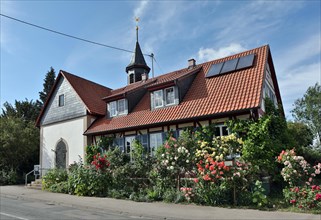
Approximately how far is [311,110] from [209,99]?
113 ft

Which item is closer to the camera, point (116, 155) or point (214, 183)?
point (214, 183)

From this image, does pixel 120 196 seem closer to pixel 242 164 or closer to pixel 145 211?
pixel 145 211

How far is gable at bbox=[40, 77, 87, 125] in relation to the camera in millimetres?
21969

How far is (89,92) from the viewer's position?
23.9m

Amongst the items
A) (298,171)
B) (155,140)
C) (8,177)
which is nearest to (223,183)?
(298,171)

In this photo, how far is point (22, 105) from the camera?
35.1 metres

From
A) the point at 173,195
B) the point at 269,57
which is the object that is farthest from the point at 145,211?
the point at 269,57

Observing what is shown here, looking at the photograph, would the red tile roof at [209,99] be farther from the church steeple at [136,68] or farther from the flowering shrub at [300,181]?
the church steeple at [136,68]

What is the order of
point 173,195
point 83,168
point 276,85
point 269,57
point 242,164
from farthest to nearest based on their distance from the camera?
point 276,85 < point 269,57 < point 83,168 < point 173,195 < point 242,164

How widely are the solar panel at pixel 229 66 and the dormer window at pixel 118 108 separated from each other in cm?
742

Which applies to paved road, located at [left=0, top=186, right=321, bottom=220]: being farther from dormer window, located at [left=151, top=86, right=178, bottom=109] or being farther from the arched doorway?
the arched doorway

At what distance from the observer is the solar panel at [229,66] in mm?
17312

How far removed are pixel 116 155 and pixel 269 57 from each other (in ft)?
39.0

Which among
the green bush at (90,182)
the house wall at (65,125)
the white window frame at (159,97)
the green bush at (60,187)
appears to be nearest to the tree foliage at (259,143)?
the white window frame at (159,97)
